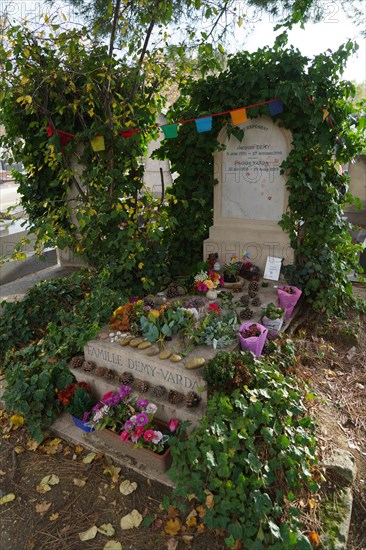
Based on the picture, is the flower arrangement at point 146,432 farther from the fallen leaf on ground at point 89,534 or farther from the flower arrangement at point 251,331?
the flower arrangement at point 251,331

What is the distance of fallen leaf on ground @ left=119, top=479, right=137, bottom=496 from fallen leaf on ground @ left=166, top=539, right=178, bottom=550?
1.36 ft

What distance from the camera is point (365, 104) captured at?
360cm

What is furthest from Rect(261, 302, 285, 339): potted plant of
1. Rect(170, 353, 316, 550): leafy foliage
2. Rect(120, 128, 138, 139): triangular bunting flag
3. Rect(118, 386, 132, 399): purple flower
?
Rect(120, 128, 138, 139): triangular bunting flag

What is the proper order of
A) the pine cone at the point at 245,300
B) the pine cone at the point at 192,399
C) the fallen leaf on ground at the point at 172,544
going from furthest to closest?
1. the pine cone at the point at 245,300
2. the pine cone at the point at 192,399
3. the fallen leaf on ground at the point at 172,544

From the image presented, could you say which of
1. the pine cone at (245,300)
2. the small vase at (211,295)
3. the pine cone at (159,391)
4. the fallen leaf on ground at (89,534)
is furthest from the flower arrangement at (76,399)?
the pine cone at (245,300)

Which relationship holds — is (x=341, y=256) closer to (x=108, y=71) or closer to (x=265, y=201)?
(x=265, y=201)

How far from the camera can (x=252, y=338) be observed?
106 inches

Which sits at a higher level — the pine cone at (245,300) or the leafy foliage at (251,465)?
the pine cone at (245,300)

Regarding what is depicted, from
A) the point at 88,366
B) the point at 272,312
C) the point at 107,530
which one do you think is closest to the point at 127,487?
the point at 107,530

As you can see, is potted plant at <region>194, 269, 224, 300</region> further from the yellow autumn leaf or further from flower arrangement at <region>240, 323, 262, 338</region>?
the yellow autumn leaf

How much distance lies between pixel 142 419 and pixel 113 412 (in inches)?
11.6

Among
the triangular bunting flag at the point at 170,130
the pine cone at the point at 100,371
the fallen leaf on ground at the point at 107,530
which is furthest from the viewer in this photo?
the triangular bunting flag at the point at 170,130

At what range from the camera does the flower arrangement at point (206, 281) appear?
3.67 meters

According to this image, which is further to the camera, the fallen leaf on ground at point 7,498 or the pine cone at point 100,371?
the pine cone at point 100,371
